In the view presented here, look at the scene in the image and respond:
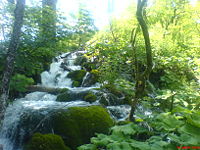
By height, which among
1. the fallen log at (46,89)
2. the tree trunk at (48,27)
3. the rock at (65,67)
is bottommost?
the fallen log at (46,89)

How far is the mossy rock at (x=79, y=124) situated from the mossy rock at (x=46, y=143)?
0.28 metres

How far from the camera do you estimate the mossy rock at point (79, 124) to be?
11.9 feet

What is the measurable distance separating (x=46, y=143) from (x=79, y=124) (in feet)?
2.87

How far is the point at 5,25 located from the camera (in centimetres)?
495

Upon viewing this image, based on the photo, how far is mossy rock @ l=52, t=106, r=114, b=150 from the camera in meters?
3.64

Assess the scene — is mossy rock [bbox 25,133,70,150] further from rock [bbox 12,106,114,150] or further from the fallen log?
the fallen log

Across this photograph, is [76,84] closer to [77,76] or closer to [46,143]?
[77,76]

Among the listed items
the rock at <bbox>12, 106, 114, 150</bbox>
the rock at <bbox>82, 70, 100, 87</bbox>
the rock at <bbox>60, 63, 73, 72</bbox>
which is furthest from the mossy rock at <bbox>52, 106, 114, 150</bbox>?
the rock at <bbox>60, 63, 73, 72</bbox>

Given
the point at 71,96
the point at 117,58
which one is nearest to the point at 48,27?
the point at 117,58

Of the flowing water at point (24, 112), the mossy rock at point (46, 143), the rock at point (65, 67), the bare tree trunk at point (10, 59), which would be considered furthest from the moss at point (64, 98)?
the rock at point (65, 67)

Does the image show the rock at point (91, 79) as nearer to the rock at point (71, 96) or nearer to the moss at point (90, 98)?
the rock at point (71, 96)

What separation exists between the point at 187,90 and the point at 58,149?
2.81 metres

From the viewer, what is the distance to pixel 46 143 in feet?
10.5

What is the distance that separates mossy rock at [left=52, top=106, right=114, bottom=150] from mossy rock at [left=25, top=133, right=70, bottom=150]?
0.91ft
